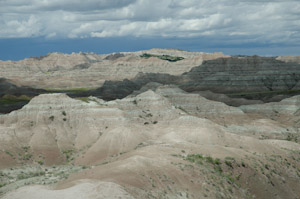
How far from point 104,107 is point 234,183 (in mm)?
43119

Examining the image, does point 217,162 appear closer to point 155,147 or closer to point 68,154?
point 155,147

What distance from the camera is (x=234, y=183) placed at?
5034 centimetres

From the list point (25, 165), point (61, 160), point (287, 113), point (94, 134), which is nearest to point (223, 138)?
point (94, 134)

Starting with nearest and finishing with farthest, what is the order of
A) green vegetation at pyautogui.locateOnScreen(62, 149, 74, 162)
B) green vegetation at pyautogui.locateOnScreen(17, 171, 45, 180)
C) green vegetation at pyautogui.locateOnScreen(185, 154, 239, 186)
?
green vegetation at pyautogui.locateOnScreen(185, 154, 239, 186) → green vegetation at pyautogui.locateOnScreen(17, 171, 45, 180) → green vegetation at pyautogui.locateOnScreen(62, 149, 74, 162)

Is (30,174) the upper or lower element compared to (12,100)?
upper

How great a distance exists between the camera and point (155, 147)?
61.3m

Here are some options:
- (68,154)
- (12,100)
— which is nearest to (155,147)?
(68,154)

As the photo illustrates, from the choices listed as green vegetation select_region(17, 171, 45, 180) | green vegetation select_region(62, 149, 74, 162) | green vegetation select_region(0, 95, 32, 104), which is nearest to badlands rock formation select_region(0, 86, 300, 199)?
green vegetation select_region(62, 149, 74, 162)

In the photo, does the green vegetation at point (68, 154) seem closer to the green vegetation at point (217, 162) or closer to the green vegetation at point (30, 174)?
the green vegetation at point (30, 174)

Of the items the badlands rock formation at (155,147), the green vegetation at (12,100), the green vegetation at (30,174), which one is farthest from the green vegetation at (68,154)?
the green vegetation at (12,100)

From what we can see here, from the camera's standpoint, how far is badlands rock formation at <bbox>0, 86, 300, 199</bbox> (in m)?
41.4

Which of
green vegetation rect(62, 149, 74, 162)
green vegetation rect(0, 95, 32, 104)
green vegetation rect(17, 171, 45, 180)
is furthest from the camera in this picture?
green vegetation rect(0, 95, 32, 104)

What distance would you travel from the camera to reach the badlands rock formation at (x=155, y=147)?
136 feet

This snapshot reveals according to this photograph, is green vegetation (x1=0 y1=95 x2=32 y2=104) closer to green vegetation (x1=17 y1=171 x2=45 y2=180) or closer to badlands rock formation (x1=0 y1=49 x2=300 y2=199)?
badlands rock formation (x1=0 y1=49 x2=300 y2=199)
